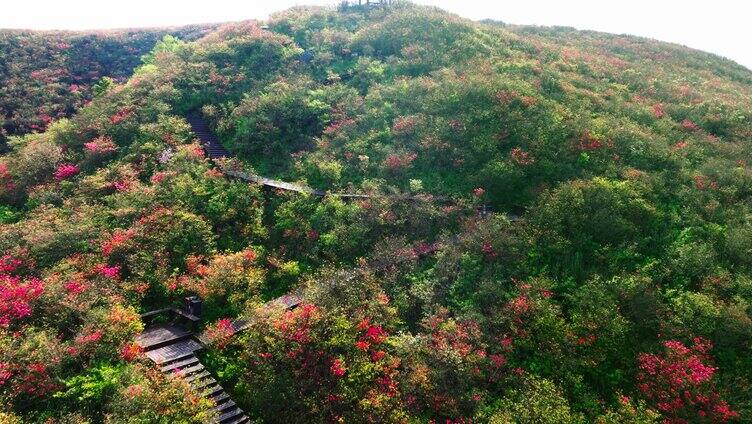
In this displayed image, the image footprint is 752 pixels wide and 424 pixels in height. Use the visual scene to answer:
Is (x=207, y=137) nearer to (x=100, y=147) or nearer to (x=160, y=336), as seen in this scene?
(x=100, y=147)

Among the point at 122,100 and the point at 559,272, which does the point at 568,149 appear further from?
the point at 122,100

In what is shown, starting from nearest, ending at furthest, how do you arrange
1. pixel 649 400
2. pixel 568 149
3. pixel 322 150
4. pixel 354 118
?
pixel 649 400, pixel 568 149, pixel 322 150, pixel 354 118

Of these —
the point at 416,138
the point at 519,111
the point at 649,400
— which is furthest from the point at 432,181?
the point at 649,400

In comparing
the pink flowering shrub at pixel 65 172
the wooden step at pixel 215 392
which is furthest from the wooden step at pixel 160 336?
the pink flowering shrub at pixel 65 172

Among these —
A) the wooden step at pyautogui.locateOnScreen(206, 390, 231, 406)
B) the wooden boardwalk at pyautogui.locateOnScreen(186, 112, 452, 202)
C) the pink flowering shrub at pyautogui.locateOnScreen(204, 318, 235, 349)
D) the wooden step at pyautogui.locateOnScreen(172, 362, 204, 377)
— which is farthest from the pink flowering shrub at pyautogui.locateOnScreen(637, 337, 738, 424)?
the wooden step at pyautogui.locateOnScreen(172, 362, 204, 377)

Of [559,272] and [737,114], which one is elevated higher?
[737,114]

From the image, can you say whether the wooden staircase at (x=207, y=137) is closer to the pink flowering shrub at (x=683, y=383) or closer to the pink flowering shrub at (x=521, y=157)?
the pink flowering shrub at (x=521, y=157)
